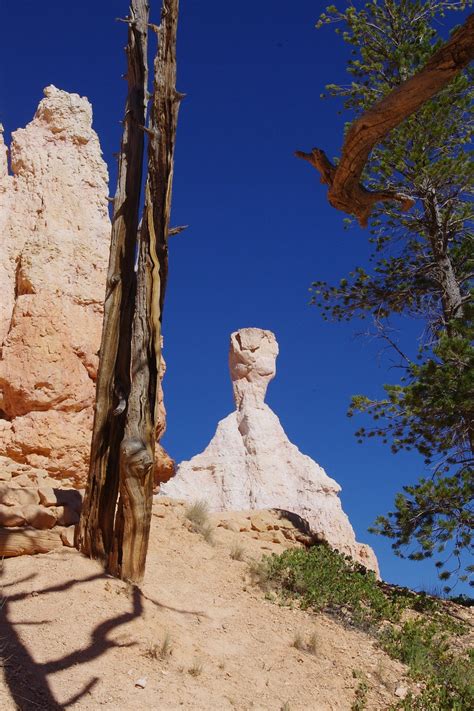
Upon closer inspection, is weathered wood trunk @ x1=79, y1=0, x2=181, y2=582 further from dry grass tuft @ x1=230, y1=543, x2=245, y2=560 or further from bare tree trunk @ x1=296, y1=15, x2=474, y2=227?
bare tree trunk @ x1=296, y1=15, x2=474, y2=227

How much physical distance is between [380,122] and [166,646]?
460 centimetres

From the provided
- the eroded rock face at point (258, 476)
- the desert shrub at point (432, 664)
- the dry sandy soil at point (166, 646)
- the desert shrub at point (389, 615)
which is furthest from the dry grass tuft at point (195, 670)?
the eroded rock face at point (258, 476)

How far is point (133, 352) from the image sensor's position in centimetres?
752

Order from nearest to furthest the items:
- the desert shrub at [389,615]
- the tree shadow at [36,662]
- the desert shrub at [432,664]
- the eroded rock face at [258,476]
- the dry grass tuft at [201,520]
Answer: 1. the tree shadow at [36,662]
2. the desert shrub at [432,664]
3. the desert shrub at [389,615]
4. the dry grass tuft at [201,520]
5. the eroded rock face at [258,476]

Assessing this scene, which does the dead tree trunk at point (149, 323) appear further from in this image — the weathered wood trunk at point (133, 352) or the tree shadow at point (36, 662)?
the tree shadow at point (36, 662)

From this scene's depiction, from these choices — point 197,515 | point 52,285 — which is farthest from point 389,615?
point 52,285

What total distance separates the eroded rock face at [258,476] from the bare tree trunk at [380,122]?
1745 centimetres

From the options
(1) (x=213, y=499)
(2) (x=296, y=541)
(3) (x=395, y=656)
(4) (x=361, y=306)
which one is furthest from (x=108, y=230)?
(1) (x=213, y=499)

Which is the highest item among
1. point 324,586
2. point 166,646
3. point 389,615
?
point 324,586

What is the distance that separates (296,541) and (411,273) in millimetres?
5328

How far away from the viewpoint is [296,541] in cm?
1118

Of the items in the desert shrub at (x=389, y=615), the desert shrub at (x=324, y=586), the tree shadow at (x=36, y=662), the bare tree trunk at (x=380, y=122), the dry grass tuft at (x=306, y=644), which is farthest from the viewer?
the desert shrub at (x=324, y=586)

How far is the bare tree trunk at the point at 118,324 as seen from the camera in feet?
24.1

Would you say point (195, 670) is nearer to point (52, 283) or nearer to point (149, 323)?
point (149, 323)
